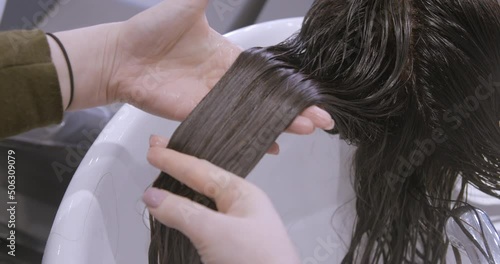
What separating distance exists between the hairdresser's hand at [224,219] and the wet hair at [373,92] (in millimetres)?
47

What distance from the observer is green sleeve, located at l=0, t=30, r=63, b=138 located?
2.29 feet

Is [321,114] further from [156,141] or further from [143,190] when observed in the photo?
[143,190]

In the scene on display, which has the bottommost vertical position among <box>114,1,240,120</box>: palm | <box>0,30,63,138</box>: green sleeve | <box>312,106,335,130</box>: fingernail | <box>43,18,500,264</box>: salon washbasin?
<box>43,18,500,264</box>: salon washbasin

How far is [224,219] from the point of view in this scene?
553mm

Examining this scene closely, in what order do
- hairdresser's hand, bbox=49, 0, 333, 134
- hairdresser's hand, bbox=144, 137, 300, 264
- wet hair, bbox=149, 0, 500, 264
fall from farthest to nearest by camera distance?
hairdresser's hand, bbox=49, 0, 333, 134 → wet hair, bbox=149, 0, 500, 264 → hairdresser's hand, bbox=144, 137, 300, 264

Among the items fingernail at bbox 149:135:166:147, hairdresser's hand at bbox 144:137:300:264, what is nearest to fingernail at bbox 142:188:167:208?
hairdresser's hand at bbox 144:137:300:264

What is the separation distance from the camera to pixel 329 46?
748 mm

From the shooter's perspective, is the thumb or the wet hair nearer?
the thumb

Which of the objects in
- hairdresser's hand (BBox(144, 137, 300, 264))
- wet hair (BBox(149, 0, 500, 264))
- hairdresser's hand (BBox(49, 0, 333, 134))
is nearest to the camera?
hairdresser's hand (BBox(144, 137, 300, 264))

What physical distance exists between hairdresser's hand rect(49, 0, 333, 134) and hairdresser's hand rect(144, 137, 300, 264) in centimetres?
23

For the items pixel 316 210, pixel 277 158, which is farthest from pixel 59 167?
pixel 316 210

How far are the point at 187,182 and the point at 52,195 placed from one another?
1.72ft

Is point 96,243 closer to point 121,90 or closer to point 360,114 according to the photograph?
point 121,90

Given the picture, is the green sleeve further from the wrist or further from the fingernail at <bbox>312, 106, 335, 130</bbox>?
the fingernail at <bbox>312, 106, 335, 130</bbox>
